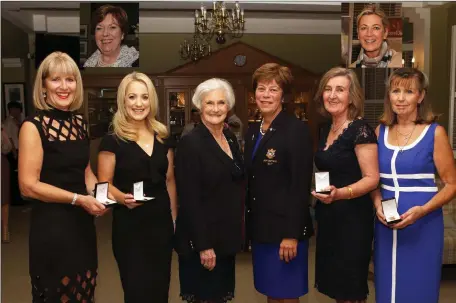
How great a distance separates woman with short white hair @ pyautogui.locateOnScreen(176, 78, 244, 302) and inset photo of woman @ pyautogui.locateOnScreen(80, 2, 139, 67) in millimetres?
766

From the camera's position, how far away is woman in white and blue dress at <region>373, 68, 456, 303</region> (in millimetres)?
2346

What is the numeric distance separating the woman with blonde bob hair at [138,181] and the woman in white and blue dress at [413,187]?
107 cm

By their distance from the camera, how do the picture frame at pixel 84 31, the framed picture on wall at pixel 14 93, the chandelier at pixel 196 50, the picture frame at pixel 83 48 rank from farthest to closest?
1. the framed picture on wall at pixel 14 93
2. the chandelier at pixel 196 50
3. the picture frame at pixel 84 31
4. the picture frame at pixel 83 48

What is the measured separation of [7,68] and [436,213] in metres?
8.40

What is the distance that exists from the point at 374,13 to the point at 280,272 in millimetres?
1644

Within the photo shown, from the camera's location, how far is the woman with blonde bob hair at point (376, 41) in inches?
117

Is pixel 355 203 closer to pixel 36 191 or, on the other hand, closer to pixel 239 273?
pixel 36 191

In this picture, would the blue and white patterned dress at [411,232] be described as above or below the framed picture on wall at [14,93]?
below

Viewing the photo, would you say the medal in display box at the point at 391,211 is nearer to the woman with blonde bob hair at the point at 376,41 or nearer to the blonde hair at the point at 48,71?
the woman with blonde bob hair at the point at 376,41

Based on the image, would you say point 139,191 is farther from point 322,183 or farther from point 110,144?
point 322,183

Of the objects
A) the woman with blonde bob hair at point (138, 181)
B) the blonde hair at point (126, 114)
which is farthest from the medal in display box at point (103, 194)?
the blonde hair at point (126, 114)

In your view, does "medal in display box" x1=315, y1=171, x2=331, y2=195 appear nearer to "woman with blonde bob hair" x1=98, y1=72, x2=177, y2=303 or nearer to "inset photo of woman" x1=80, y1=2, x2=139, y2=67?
"woman with blonde bob hair" x1=98, y1=72, x2=177, y2=303

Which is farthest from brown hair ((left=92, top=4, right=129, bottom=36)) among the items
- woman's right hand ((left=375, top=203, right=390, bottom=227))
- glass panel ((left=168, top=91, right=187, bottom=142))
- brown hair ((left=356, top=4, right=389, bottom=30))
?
glass panel ((left=168, top=91, right=187, bottom=142))

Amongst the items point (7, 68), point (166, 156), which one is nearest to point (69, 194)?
point (166, 156)
